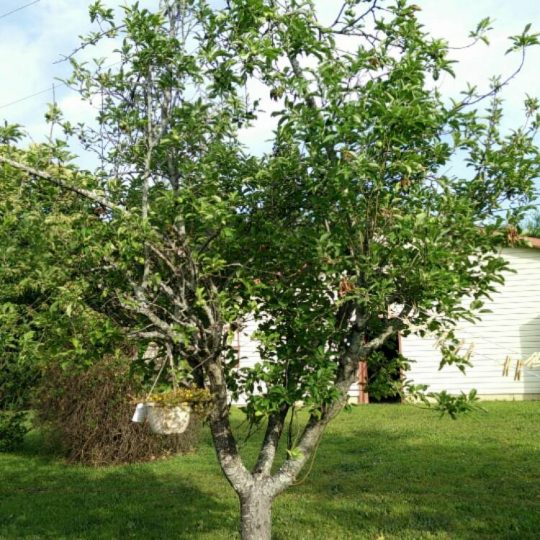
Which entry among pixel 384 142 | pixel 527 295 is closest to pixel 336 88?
pixel 384 142

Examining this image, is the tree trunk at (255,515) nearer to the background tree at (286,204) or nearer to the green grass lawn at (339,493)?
the background tree at (286,204)

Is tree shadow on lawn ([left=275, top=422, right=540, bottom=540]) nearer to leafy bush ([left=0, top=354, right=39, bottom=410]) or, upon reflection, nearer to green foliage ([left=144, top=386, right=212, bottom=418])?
green foliage ([left=144, top=386, right=212, bottom=418])

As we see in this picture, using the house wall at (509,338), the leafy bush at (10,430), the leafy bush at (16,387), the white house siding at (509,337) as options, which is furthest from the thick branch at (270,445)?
the white house siding at (509,337)

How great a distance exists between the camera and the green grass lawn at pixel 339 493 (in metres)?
7.23

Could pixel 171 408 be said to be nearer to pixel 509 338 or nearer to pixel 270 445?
pixel 270 445

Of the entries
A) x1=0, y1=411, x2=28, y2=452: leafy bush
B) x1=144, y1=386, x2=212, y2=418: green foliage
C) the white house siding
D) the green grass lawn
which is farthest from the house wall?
x1=144, y1=386, x2=212, y2=418: green foliage

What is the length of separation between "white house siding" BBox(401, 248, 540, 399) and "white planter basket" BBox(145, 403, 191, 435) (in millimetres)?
13281

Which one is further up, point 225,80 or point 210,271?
point 225,80

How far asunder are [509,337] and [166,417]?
558 inches

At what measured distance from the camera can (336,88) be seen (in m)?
4.26

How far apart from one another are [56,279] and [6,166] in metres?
0.82

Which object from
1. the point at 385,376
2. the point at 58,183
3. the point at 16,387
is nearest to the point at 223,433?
the point at 385,376

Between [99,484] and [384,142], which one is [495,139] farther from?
[99,484]

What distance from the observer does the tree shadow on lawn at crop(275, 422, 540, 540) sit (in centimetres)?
698
